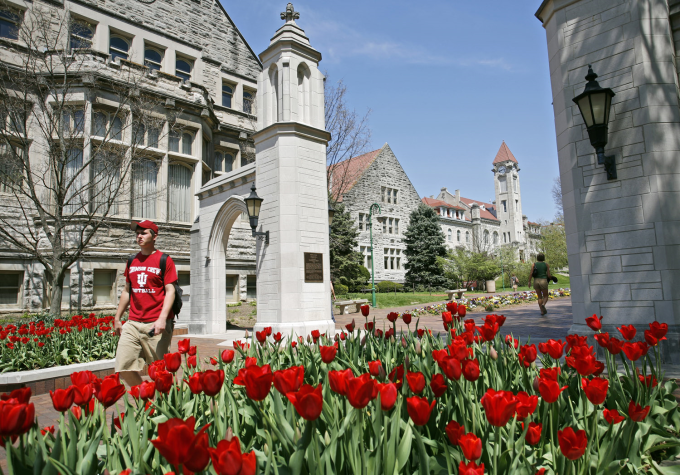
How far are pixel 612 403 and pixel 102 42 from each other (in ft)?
69.0

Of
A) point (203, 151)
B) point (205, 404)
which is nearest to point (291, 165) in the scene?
point (205, 404)

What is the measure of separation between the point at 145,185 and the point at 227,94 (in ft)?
25.8

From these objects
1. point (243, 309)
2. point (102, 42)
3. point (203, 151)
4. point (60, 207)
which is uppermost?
point (102, 42)

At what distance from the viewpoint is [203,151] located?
792 inches

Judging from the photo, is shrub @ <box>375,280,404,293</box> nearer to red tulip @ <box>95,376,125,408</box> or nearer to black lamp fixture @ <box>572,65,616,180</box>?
black lamp fixture @ <box>572,65,616,180</box>

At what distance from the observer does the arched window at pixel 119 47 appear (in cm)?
→ 1848

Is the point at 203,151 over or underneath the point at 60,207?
over

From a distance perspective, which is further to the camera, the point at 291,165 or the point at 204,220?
the point at 204,220

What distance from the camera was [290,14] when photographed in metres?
11.1

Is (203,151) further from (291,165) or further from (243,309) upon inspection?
(291,165)

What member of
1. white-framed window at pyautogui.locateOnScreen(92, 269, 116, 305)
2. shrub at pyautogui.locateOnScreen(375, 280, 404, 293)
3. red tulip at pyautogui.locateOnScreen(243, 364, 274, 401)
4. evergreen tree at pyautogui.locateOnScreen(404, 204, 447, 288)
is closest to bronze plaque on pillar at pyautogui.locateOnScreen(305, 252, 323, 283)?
red tulip at pyautogui.locateOnScreen(243, 364, 274, 401)

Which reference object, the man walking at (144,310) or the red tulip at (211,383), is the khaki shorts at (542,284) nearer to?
the man walking at (144,310)

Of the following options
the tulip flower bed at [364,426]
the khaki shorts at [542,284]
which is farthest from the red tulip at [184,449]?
the khaki shorts at [542,284]

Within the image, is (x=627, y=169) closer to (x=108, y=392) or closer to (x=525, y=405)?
(x=525, y=405)
